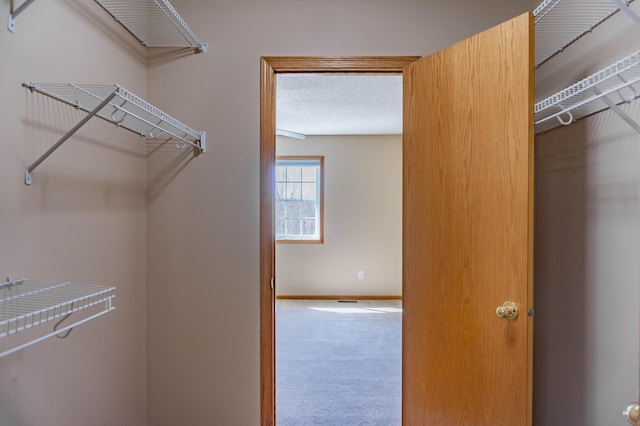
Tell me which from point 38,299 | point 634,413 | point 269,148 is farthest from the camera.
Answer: point 269,148

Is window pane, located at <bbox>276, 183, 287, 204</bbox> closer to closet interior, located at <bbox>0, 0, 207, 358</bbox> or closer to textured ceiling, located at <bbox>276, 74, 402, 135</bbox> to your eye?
textured ceiling, located at <bbox>276, 74, 402, 135</bbox>

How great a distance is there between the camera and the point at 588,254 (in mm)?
1218

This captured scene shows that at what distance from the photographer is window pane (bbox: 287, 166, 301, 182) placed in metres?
4.82

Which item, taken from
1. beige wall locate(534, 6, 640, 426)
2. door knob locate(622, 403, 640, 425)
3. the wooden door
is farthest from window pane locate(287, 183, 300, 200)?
door knob locate(622, 403, 640, 425)

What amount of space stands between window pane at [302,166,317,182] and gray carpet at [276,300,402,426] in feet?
6.21

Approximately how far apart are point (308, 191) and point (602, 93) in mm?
3974

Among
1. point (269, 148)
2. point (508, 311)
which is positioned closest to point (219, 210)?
point (269, 148)

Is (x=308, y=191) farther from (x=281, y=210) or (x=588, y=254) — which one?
(x=588, y=254)

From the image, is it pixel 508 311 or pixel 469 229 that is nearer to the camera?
pixel 508 311

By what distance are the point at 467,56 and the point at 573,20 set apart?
0.42m

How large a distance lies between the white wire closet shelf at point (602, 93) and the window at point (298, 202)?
140 inches

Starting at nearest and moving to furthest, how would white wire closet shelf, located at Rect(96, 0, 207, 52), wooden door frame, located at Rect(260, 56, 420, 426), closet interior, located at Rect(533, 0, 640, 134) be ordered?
closet interior, located at Rect(533, 0, 640, 134), white wire closet shelf, located at Rect(96, 0, 207, 52), wooden door frame, located at Rect(260, 56, 420, 426)

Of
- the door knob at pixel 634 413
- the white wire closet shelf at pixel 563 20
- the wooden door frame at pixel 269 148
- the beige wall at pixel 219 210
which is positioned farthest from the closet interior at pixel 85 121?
the white wire closet shelf at pixel 563 20

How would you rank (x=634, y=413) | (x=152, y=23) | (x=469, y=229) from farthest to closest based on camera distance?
(x=152, y=23), (x=469, y=229), (x=634, y=413)
